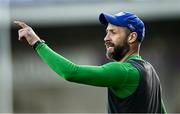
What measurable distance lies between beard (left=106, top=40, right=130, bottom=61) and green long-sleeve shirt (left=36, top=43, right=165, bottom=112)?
121 millimetres

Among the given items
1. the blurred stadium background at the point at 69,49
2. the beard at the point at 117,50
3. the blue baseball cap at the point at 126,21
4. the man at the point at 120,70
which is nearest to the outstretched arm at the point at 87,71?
the man at the point at 120,70

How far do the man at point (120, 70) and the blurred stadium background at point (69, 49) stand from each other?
378 inches

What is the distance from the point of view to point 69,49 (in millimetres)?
14922

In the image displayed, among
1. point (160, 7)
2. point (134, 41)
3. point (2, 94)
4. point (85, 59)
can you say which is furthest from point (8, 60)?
point (134, 41)

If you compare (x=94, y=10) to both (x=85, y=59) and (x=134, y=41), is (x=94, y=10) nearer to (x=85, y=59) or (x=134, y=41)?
(x=85, y=59)

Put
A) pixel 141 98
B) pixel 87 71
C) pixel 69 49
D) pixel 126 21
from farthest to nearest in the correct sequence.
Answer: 1. pixel 69 49
2. pixel 126 21
3. pixel 141 98
4. pixel 87 71

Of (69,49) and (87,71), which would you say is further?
(69,49)

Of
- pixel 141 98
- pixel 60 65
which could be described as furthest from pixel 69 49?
pixel 60 65

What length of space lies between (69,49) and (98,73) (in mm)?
11110

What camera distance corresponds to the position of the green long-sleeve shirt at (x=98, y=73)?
12.5 feet

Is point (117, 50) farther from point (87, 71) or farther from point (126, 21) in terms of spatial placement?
point (87, 71)

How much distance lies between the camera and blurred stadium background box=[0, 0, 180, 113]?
13.9 meters

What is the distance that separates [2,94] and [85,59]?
6.44 feet

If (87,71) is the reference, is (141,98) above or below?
below
